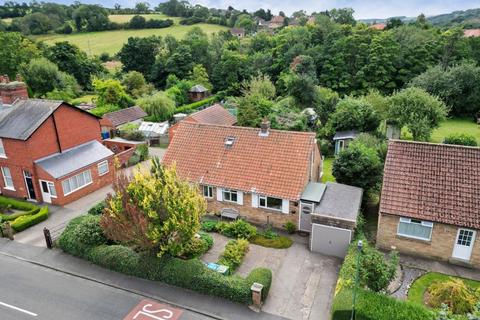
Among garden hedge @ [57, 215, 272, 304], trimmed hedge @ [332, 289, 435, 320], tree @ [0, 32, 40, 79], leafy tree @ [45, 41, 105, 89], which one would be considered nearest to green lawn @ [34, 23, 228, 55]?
leafy tree @ [45, 41, 105, 89]

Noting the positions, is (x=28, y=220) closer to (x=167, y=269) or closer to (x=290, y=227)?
(x=167, y=269)

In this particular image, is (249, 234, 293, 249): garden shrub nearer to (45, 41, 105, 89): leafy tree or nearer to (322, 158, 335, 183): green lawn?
(322, 158, 335, 183): green lawn

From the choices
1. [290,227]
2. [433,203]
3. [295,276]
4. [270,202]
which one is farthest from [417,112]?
[295,276]

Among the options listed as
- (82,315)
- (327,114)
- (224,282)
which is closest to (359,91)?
(327,114)

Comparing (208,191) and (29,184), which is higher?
(208,191)

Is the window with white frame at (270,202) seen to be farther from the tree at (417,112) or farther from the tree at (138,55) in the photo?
the tree at (138,55)

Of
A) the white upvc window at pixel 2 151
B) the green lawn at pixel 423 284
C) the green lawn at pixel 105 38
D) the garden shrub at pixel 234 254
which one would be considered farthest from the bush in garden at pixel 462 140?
the green lawn at pixel 105 38
